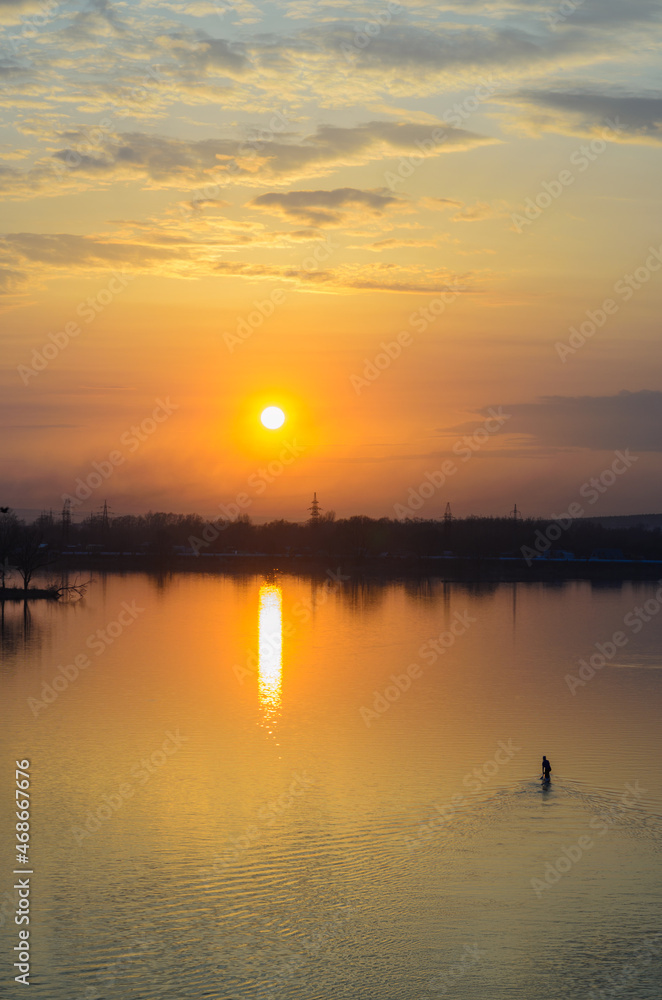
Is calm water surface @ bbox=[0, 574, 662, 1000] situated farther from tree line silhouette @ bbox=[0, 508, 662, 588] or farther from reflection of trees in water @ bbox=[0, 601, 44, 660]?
tree line silhouette @ bbox=[0, 508, 662, 588]

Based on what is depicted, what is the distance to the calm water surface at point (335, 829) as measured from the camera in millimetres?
13227

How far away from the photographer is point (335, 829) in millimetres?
18094

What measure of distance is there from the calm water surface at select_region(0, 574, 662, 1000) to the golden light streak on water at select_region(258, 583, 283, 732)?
221 millimetres

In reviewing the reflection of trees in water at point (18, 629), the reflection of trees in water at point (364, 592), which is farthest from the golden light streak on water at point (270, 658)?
the reflection of trees in water at point (18, 629)

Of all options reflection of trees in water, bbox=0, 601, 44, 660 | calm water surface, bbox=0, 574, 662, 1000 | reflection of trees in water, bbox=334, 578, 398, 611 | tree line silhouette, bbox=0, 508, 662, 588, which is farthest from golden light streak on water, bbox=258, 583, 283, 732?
tree line silhouette, bbox=0, 508, 662, 588

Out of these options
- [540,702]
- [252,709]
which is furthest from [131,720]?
[540,702]

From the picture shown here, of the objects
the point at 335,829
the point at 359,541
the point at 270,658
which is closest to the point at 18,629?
the point at 270,658

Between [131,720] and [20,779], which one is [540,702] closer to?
[131,720]

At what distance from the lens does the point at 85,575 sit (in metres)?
100

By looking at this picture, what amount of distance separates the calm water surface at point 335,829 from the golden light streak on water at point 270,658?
22cm

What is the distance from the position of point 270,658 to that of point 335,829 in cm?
2379

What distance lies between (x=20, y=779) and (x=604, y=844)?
1240 cm

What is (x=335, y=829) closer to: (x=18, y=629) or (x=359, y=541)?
(x=18, y=629)

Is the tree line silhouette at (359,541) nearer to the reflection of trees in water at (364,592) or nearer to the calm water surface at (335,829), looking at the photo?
the reflection of trees in water at (364,592)
